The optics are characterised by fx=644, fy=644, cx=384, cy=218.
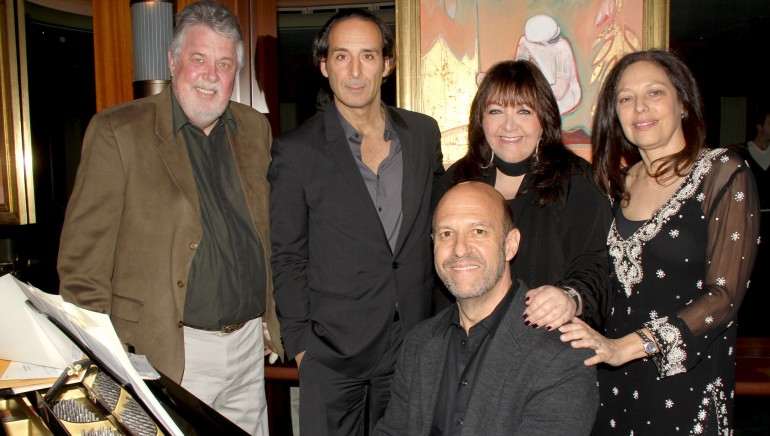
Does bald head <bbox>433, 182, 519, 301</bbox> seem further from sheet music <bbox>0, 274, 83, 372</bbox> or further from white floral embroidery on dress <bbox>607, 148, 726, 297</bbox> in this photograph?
sheet music <bbox>0, 274, 83, 372</bbox>

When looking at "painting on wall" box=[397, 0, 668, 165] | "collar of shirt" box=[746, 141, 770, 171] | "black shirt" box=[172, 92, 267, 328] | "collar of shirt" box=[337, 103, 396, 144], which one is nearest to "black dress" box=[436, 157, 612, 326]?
"collar of shirt" box=[337, 103, 396, 144]

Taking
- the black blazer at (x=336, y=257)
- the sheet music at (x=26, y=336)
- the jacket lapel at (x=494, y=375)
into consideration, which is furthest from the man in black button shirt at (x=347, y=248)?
the sheet music at (x=26, y=336)

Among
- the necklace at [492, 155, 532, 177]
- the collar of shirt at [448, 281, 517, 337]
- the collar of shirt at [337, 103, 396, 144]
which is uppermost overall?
the collar of shirt at [337, 103, 396, 144]

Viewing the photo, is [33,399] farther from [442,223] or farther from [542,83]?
[542,83]

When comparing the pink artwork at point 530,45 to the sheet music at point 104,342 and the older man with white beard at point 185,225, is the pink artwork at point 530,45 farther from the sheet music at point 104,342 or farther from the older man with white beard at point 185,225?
the sheet music at point 104,342

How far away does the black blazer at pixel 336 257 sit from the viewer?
236cm

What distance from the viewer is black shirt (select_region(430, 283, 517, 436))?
1.84 m

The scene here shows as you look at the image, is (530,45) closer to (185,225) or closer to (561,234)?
(561,234)

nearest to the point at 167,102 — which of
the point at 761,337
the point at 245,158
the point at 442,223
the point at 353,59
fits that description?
the point at 245,158

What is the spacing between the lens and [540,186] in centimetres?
224

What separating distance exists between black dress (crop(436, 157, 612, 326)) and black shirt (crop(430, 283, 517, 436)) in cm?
33

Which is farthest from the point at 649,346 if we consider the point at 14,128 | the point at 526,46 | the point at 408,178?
the point at 14,128

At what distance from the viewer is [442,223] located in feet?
6.53

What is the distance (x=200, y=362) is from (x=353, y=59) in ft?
4.20
